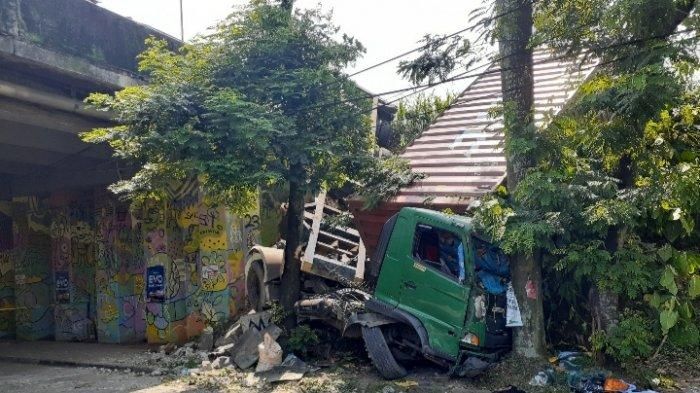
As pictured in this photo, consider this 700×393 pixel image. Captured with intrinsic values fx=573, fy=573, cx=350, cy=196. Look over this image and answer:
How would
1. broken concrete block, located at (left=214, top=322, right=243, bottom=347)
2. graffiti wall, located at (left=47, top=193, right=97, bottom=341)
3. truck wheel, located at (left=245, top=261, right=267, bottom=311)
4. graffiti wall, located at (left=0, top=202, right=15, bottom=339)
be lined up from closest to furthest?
broken concrete block, located at (left=214, top=322, right=243, bottom=347) < truck wheel, located at (left=245, top=261, right=267, bottom=311) < graffiti wall, located at (left=47, top=193, right=97, bottom=341) < graffiti wall, located at (left=0, top=202, right=15, bottom=339)

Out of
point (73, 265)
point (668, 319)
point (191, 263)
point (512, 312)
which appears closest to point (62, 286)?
point (73, 265)

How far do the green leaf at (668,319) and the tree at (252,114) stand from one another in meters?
4.86

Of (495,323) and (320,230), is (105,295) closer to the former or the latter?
(320,230)

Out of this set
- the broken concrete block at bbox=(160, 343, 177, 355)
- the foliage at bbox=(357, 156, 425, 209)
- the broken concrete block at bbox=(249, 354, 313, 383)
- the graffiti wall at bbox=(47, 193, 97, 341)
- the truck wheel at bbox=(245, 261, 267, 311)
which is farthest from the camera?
the graffiti wall at bbox=(47, 193, 97, 341)

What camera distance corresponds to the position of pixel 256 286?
10.8 metres

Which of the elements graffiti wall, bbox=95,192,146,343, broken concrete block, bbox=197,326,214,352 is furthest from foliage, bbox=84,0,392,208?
graffiti wall, bbox=95,192,146,343

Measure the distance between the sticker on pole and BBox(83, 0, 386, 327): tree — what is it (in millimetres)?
3331

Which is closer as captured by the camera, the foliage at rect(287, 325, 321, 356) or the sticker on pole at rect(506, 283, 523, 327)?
the sticker on pole at rect(506, 283, 523, 327)

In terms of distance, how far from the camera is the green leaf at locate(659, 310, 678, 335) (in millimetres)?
6613

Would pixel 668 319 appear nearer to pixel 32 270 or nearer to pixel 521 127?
pixel 521 127

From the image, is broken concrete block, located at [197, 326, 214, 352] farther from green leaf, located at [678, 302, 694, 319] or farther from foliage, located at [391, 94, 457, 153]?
green leaf, located at [678, 302, 694, 319]

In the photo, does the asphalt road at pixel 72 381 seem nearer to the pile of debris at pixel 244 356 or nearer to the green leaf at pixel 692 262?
the pile of debris at pixel 244 356

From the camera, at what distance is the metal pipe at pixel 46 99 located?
8469mm

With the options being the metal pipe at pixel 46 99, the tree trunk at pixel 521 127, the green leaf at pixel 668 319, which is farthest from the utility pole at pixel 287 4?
the green leaf at pixel 668 319
